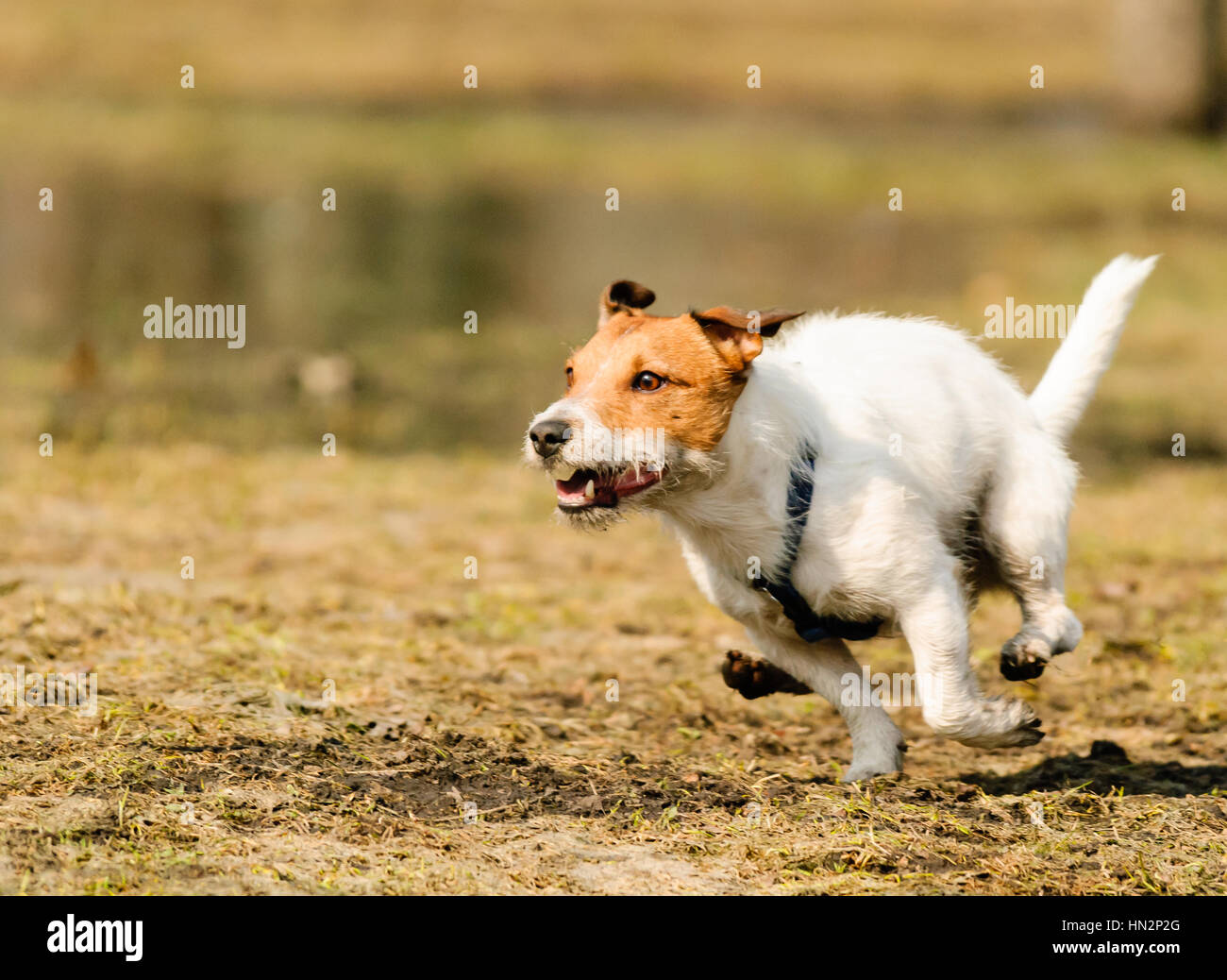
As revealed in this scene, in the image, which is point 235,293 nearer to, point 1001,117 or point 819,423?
point 819,423

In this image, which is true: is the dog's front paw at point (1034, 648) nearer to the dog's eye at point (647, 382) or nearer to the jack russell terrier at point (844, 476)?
the jack russell terrier at point (844, 476)

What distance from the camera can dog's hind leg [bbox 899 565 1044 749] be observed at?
16.9 feet

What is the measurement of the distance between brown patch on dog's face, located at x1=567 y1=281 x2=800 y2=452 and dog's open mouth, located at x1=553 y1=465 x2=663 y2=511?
139 millimetres

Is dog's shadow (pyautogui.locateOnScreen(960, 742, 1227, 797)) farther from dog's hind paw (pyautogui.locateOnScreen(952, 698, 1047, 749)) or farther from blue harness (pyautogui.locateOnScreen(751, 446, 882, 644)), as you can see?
blue harness (pyautogui.locateOnScreen(751, 446, 882, 644))

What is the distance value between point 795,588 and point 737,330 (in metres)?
0.89

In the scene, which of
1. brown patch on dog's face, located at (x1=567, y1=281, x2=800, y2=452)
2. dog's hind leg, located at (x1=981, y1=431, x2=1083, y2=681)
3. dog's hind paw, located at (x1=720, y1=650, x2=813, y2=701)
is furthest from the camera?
dog's hind paw, located at (x1=720, y1=650, x2=813, y2=701)

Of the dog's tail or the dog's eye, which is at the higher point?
the dog's tail

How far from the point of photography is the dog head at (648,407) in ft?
15.5

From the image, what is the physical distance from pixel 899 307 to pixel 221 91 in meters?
15.3

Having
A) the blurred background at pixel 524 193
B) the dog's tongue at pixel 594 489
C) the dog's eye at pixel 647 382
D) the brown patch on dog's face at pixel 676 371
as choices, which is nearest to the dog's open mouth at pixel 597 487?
the dog's tongue at pixel 594 489

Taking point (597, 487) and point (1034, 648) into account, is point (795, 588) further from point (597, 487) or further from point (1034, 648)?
point (1034, 648)

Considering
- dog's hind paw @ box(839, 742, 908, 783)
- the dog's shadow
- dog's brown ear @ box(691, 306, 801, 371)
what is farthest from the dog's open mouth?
the dog's shadow

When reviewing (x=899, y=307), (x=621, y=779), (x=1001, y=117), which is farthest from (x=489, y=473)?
(x=1001, y=117)
